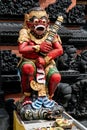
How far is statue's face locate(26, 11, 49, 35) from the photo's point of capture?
9.66 ft

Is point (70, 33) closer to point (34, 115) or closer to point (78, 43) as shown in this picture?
point (78, 43)

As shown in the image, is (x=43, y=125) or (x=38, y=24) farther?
(x=38, y=24)

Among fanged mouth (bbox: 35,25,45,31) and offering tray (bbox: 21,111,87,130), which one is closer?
offering tray (bbox: 21,111,87,130)

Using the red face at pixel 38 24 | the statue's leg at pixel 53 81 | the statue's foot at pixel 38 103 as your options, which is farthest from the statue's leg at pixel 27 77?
the red face at pixel 38 24

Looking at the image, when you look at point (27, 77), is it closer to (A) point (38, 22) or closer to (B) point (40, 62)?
(B) point (40, 62)

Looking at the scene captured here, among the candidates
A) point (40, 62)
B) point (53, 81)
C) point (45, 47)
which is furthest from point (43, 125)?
point (45, 47)

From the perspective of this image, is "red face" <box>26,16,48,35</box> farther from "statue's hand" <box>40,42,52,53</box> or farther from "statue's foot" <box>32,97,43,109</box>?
"statue's foot" <box>32,97,43,109</box>

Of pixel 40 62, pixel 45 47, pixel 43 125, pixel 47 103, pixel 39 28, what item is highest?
pixel 39 28

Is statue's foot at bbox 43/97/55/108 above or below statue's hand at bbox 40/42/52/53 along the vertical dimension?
below

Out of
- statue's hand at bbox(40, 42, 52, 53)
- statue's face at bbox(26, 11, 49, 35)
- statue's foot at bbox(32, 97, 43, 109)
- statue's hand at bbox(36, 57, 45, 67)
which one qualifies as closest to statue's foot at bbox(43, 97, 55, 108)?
statue's foot at bbox(32, 97, 43, 109)

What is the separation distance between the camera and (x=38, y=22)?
9.66 feet

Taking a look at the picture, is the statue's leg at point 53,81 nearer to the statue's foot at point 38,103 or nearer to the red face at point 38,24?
the statue's foot at point 38,103

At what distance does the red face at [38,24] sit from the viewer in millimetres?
2945

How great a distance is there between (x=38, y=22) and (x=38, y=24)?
0.7 inches
